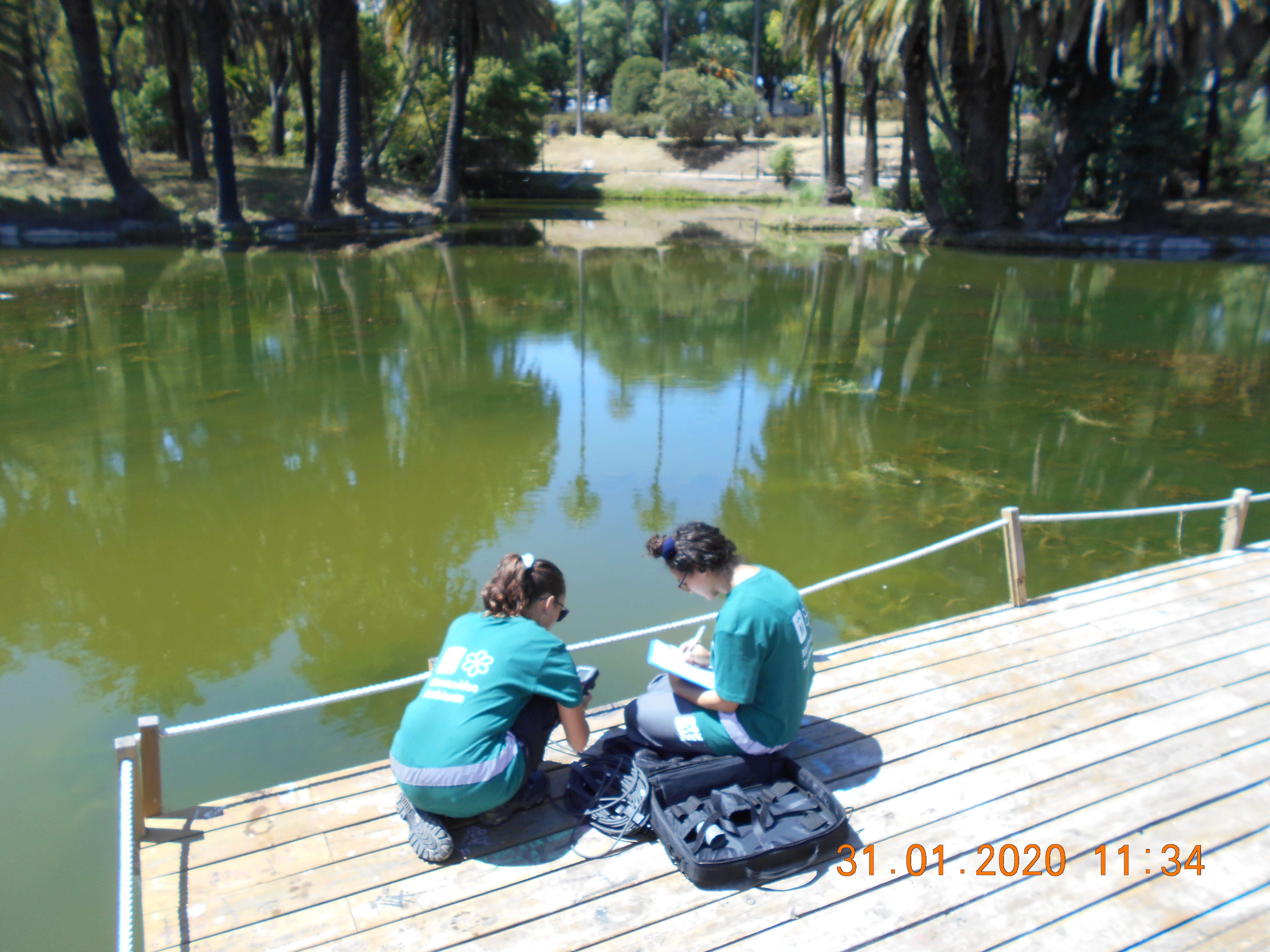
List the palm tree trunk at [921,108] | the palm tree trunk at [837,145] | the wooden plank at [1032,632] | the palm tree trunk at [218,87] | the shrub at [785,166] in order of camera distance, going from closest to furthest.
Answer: the wooden plank at [1032,632] < the palm tree trunk at [218,87] < the palm tree trunk at [921,108] < the palm tree trunk at [837,145] < the shrub at [785,166]

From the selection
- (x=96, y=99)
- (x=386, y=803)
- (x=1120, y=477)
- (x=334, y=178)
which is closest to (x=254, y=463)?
(x=386, y=803)

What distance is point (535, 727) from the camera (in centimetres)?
301

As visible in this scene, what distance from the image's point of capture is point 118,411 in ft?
31.9

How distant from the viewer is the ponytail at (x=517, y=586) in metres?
3.01

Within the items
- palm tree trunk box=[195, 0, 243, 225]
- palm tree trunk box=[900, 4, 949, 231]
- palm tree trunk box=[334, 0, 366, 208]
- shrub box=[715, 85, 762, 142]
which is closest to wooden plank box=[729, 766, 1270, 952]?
palm tree trunk box=[900, 4, 949, 231]

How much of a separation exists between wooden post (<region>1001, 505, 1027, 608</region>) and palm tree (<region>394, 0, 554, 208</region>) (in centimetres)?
3039

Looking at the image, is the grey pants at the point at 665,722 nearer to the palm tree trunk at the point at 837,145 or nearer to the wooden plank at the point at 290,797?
the wooden plank at the point at 290,797

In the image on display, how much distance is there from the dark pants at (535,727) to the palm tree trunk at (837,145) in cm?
3316

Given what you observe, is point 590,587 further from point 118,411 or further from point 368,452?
point 118,411

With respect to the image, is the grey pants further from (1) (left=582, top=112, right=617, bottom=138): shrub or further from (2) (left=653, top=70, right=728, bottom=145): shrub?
(1) (left=582, top=112, right=617, bottom=138): shrub

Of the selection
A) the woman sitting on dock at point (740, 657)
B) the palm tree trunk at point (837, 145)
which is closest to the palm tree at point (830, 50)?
the palm tree trunk at point (837, 145)

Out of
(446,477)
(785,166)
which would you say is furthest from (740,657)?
(785,166)
